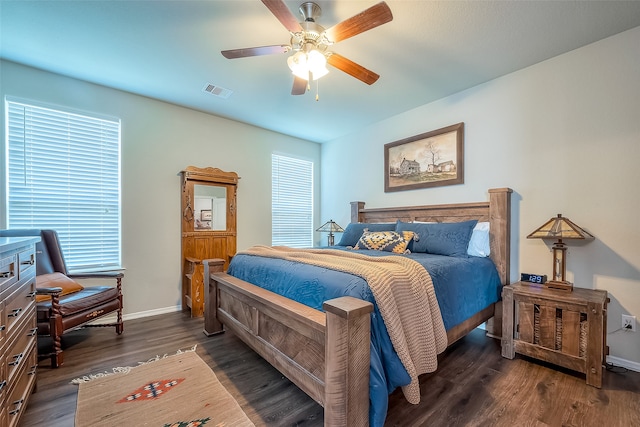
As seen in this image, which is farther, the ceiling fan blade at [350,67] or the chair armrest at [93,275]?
the chair armrest at [93,275]

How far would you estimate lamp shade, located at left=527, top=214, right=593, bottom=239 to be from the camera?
84.7 inches

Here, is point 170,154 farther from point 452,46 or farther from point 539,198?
point 539,198

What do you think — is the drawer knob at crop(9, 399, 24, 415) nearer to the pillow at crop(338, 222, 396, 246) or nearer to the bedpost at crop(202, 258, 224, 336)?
the bedpost at crop(202, 258, 224, 336)

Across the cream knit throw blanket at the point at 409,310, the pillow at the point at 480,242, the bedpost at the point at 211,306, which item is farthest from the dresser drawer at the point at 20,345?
the pillow at the point at 480,242

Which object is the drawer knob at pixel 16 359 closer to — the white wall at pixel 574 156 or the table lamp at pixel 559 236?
the table lamp at pixel 559 236

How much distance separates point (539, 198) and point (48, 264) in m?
4.73

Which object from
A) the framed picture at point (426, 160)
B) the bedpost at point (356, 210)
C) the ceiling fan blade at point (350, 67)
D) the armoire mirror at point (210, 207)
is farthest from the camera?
the bedpost at point (356, 210)

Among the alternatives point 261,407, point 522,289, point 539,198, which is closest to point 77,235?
point 261,407

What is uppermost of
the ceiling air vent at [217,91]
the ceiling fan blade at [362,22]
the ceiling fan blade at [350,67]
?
the ceiling air vent at [217,91]

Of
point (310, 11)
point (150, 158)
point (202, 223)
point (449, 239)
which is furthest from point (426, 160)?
point (150, 158)

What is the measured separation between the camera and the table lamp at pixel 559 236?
2158 mm

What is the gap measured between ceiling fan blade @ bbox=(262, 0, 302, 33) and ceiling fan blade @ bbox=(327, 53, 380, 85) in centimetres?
33

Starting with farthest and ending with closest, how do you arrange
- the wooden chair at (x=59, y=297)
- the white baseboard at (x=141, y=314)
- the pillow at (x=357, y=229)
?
the pillow at (x=357, y=229) → the white baseboard at (x=141, y=314) → the wooden chair at (x=59, y=297)

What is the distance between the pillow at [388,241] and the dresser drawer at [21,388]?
9.12ft
